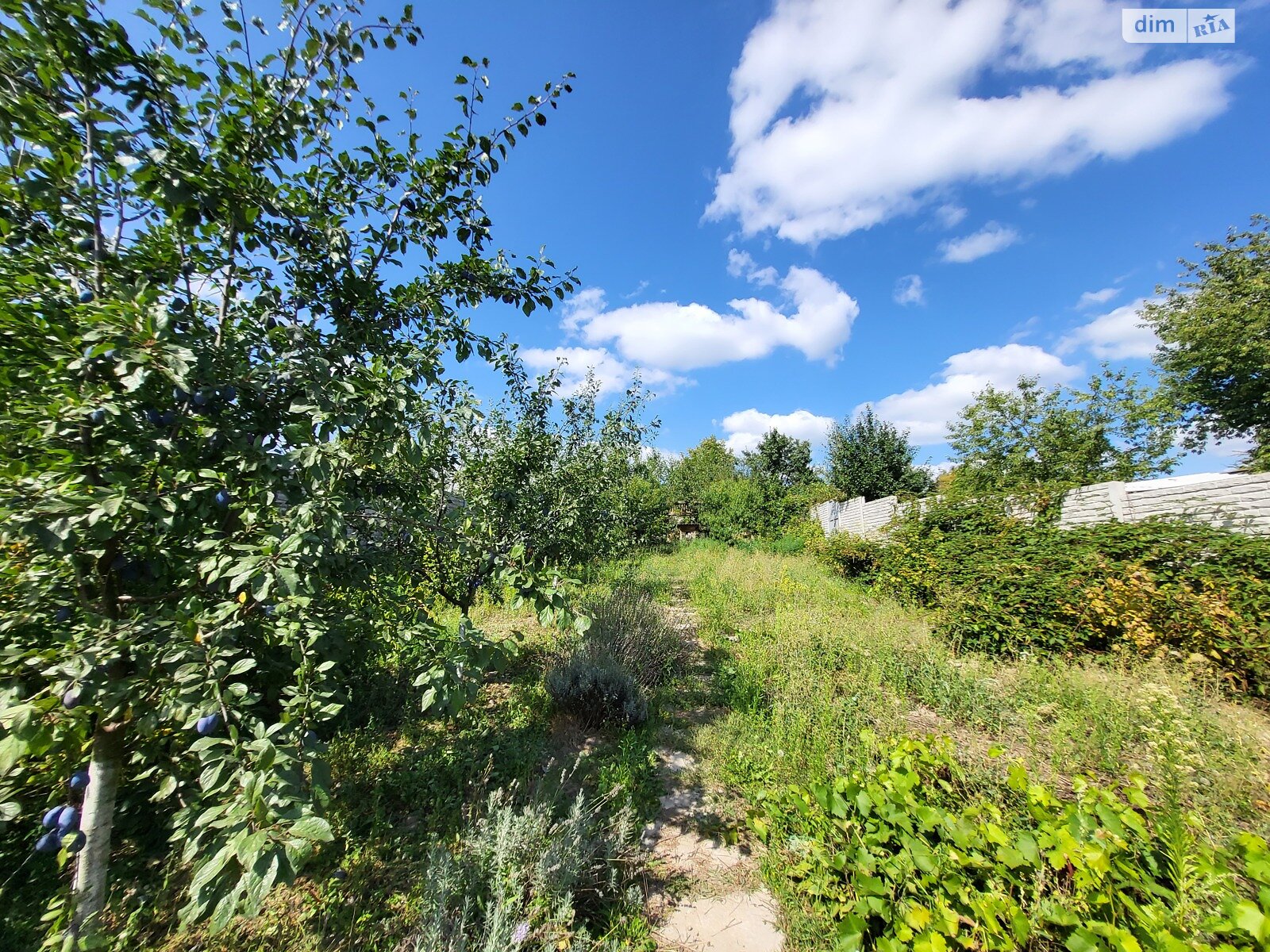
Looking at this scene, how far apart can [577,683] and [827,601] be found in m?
4.96

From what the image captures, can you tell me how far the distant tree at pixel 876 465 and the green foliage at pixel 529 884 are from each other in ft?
67.7

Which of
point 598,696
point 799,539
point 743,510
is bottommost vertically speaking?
point 598,696

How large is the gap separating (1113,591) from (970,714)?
2433 mm

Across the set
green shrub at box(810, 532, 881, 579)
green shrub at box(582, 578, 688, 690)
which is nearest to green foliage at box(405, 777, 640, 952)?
green shrub at box(582, 578, 688, 690)

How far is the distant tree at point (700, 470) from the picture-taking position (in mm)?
22094

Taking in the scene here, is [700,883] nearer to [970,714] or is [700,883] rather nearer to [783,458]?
[970,714]

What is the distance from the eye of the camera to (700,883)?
7.75 ft

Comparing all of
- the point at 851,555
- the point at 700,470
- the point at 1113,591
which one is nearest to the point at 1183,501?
the point at 1113,591

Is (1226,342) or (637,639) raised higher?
(1226,342)

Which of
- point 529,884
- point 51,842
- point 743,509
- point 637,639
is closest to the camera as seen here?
point 51,842

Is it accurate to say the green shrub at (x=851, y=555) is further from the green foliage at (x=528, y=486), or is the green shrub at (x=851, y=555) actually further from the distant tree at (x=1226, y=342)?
the distant tree at (x=1226, y=342)

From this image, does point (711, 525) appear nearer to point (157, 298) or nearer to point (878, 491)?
point (878, 491)

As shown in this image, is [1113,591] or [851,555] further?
[851,555]

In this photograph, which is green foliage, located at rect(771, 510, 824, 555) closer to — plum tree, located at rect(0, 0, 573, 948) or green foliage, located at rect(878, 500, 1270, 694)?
green foliage, located at rect(878, 500, 1270, 694)
